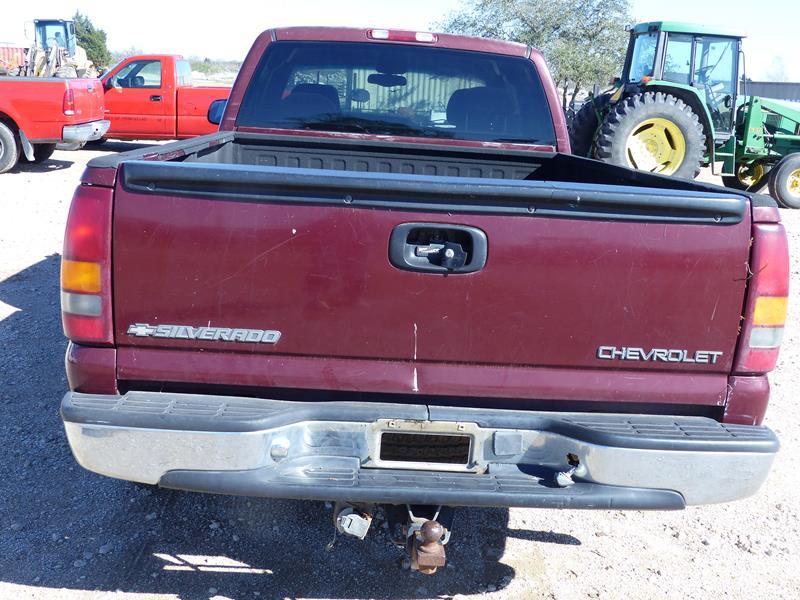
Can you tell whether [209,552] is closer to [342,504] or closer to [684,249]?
[342,504]

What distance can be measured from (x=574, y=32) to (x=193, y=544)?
1182 inches

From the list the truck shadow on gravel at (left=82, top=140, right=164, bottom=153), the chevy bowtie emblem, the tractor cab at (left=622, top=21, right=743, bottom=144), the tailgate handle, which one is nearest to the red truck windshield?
the tailgate handle

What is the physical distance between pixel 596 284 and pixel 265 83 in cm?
259

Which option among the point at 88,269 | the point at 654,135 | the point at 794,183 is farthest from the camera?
the point at 794,183

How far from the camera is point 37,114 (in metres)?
12.5

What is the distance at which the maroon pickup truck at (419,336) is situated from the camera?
2.44 meters

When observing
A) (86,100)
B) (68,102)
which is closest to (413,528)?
(68,102)

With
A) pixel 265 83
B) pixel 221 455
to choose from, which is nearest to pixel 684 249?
pixel 221 455

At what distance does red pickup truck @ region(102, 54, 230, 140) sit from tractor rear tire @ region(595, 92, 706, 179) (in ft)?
26.1

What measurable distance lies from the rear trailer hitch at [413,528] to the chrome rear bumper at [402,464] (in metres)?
0.19

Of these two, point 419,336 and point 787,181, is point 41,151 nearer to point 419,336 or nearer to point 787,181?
point 787,181

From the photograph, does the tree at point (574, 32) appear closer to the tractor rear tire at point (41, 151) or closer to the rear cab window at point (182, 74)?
the rear cab window at point (182, 74)

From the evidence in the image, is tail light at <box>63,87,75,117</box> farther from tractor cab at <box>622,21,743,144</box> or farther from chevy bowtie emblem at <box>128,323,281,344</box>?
chevy bowtie emblem at <box>128,323,281,344</box>

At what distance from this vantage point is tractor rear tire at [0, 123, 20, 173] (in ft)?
41.0
